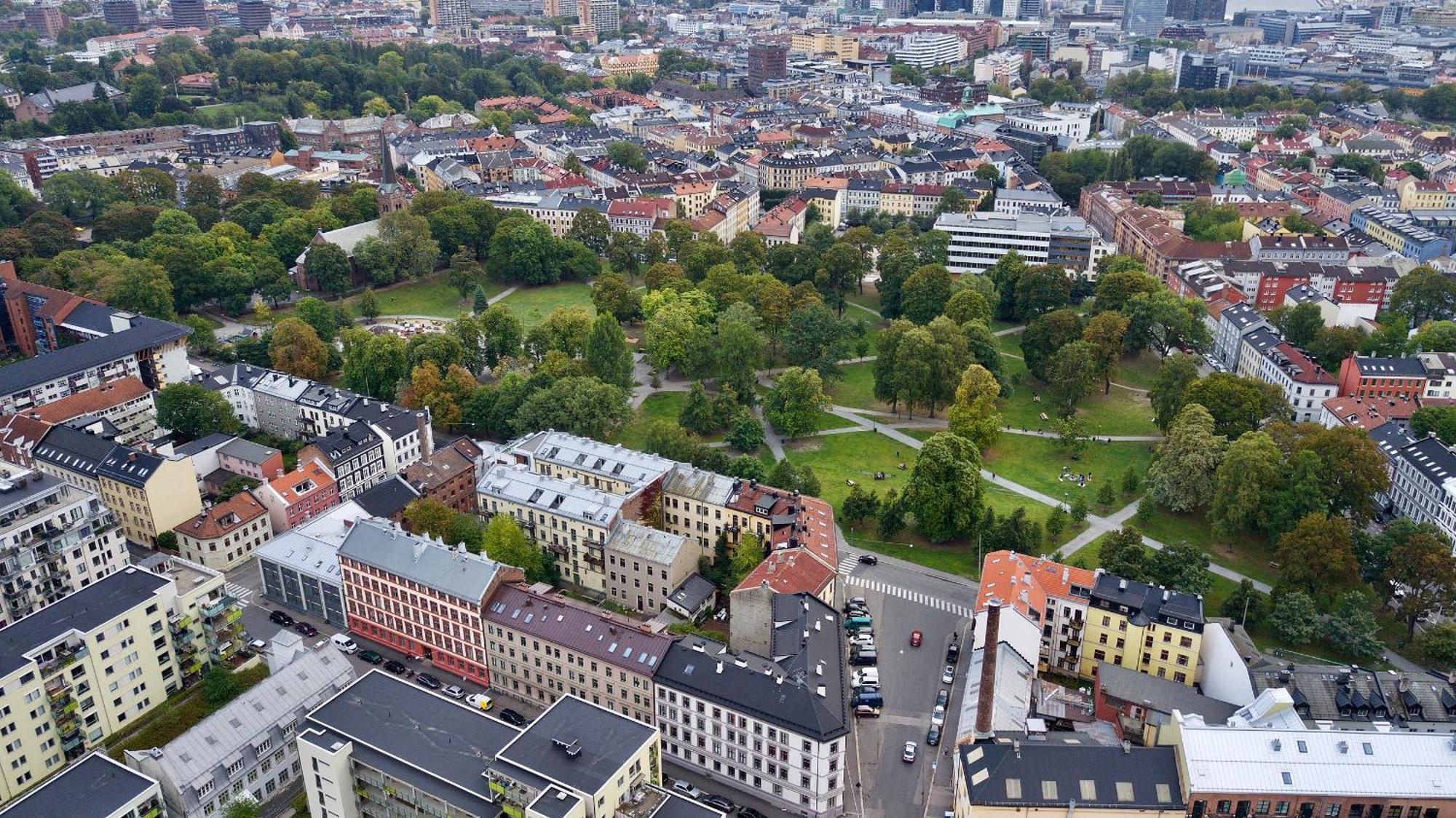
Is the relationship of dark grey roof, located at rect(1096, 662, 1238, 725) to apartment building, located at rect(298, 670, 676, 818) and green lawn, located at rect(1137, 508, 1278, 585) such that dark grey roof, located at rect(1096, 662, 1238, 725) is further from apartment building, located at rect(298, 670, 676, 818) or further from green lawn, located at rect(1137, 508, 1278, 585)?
apartment building, located at rect(298, 670, 676, 818)

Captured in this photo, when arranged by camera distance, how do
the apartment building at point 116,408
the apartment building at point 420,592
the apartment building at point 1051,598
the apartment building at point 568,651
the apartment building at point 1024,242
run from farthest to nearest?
the apartment building at point 1024,242, the apartment building at point 116,408, the apartment building at point 1051,598, the apartment building at point 420,592, the apartment building at point 568,651

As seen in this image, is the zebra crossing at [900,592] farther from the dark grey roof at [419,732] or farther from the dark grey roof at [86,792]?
the dark grey roof at [86,792]

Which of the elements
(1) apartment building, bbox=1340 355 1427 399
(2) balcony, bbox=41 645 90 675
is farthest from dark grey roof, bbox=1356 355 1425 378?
(2) balcony, bbox=41 645 90 675

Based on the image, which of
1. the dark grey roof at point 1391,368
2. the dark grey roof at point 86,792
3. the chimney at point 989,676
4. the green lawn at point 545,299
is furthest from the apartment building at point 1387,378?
the dark grey roof at point 86,792

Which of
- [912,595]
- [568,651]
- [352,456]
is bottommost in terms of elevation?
[912,595]

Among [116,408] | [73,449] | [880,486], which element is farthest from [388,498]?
[880,486]

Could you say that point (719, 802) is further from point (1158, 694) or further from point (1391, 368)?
point (1391, 368)
